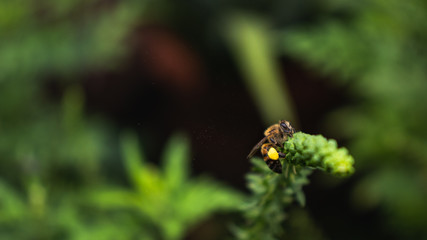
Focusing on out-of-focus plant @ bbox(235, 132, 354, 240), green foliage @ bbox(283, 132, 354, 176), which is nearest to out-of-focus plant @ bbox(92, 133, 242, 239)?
out-of-focus plant @ bbox(235, 132, 354, 240)

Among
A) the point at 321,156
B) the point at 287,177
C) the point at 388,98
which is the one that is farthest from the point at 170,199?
the point at 388,98

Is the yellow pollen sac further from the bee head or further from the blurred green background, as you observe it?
the blurred green background

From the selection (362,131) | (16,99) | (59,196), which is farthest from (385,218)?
(16,99)

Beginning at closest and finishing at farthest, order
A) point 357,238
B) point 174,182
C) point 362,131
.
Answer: point 174,182 < point 357,238 < point 362,131

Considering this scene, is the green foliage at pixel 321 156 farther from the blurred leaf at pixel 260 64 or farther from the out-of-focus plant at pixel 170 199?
the blurred leaf at pixel 260 64

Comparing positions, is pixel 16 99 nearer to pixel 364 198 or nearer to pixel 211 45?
pixel 211 45

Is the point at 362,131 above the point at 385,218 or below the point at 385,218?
above
